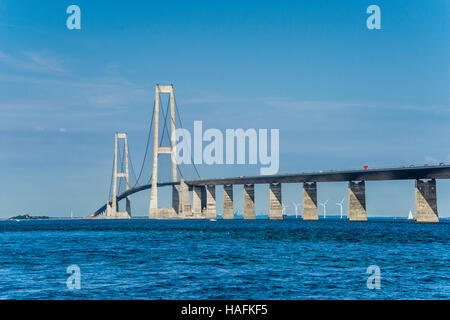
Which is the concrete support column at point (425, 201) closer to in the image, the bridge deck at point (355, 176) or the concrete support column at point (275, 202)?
the bridge deck at point (355, 176)

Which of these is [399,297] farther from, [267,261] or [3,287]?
[3,287]

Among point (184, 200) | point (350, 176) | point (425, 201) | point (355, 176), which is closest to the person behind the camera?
point (425, 201)

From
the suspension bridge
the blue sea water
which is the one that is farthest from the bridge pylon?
the blue sea water

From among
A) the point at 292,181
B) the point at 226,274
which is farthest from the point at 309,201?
the point at 226,274

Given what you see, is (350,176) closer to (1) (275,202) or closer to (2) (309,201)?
(2) (309,201)

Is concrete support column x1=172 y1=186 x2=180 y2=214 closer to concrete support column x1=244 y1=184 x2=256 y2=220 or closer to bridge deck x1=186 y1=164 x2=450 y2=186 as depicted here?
bridge deck x1=186 y1=164 x2=450 y2=186

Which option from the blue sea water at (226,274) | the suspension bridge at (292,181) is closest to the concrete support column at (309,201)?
the suspension bridge at (292,181)
